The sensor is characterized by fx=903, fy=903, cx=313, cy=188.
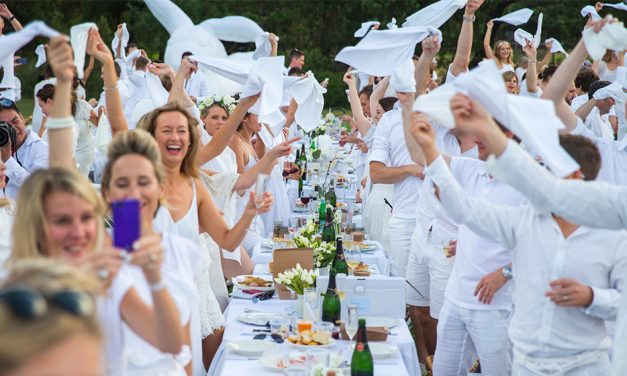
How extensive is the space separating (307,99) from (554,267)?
217 inches

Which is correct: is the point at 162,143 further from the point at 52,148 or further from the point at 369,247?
the point at 369,247

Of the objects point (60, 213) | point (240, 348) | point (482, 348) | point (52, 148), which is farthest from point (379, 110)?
point (60, 213)

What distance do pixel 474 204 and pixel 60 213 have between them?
165cm

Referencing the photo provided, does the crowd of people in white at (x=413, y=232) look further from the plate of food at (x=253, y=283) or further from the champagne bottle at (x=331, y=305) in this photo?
the champagne bottle at (x=331, y=305)

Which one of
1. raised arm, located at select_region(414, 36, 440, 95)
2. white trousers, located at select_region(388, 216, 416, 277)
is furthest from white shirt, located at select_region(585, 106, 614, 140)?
raised arm, located at select_region(414, 36, 440, 95)

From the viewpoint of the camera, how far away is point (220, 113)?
7.02m

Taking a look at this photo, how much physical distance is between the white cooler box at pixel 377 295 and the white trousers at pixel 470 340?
0.31m

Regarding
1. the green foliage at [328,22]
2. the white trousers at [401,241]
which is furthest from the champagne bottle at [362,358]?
the green foliage at [328,22]

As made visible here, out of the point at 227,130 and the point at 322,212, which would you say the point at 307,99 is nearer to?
the point at 322,212

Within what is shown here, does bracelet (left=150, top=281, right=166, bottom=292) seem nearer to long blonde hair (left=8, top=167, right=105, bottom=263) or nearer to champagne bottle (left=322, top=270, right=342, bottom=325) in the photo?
long blonde hair (left=8, top=167, right=105, bottom=263)

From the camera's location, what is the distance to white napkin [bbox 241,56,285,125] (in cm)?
543

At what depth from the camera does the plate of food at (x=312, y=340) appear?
13.7ft

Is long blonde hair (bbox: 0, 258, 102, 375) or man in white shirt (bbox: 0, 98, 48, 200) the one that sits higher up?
long blonde hair (bbox: 0, 258, 102, 375)

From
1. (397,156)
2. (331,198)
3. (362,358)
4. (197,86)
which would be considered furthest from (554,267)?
(197,86)
